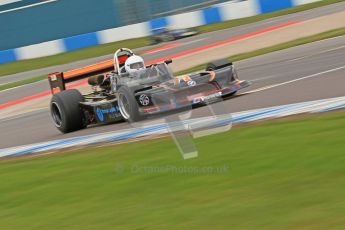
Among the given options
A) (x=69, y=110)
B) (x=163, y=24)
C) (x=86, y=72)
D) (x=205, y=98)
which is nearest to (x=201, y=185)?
(x=205, y=98)

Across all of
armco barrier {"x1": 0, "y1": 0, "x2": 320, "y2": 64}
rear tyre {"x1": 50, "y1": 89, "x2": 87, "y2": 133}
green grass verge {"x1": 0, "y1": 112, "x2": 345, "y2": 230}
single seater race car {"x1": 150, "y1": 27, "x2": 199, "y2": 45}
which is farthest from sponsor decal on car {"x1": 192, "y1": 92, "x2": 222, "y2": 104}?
armco barrier {"x1": 0, "y1": 0, "x2": 320, "y2": 64}

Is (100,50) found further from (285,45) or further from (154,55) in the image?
(285,45)

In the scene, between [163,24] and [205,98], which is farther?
[163,24]

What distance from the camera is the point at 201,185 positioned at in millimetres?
6676

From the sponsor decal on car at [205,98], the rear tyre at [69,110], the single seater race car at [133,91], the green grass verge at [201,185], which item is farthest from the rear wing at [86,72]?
the green grass verge at [201,185]

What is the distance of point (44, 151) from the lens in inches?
430

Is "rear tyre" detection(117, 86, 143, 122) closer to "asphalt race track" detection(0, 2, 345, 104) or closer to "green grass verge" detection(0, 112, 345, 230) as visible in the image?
"green grass verge" detection(0, 112, 345, 230)

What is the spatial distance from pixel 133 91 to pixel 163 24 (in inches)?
995

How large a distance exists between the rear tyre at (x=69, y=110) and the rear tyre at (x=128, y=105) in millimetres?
1205

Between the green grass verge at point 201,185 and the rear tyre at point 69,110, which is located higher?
the green grass verge at point 201,185

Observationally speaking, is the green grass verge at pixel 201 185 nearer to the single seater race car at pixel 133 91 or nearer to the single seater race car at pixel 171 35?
the single seater race car at pixel 133 91

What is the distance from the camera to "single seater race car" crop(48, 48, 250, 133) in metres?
11.0

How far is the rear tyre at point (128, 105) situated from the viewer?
11.0 m

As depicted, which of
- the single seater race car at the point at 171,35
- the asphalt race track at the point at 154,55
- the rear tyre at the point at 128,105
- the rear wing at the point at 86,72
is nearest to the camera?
the rear tyre at the point at 128,105
